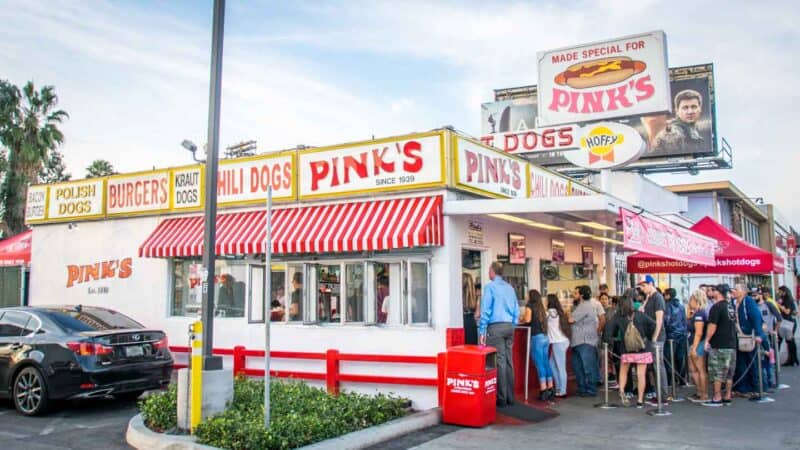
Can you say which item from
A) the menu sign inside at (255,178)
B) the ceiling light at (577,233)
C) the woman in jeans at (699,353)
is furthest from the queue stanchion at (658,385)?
the menu sign inside at (255,178)

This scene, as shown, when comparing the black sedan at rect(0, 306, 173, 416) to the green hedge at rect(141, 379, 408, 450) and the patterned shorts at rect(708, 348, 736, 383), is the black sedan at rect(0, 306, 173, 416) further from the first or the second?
the patterned shorts at rect(708, 348, 736, 383)

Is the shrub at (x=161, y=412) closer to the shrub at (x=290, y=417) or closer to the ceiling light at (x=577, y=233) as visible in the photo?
the shrub at (x=290, y=417)

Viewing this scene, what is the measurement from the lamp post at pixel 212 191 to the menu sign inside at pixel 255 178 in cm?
348

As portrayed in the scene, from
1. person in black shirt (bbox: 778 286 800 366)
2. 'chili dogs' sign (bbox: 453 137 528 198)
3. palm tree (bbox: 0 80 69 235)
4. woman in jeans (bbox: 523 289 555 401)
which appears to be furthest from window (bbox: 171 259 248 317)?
palm tree (bbox: 0 80 69 235)

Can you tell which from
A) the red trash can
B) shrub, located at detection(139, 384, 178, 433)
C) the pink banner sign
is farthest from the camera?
the pink banner sign

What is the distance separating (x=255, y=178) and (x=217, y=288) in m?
2.37

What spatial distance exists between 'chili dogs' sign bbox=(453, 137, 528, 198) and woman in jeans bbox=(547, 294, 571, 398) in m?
2.24

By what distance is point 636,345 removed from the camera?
Result: 10859 millimetres

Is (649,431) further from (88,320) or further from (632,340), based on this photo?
(88,320)

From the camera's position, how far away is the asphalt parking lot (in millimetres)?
8445

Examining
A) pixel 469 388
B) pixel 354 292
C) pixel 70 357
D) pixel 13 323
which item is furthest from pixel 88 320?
pixel 469 388

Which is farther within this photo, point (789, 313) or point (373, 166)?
point (789, 313)

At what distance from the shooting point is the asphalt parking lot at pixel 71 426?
8.45 metres

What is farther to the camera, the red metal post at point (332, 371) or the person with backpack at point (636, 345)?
the red metal post at point (332, 371)
